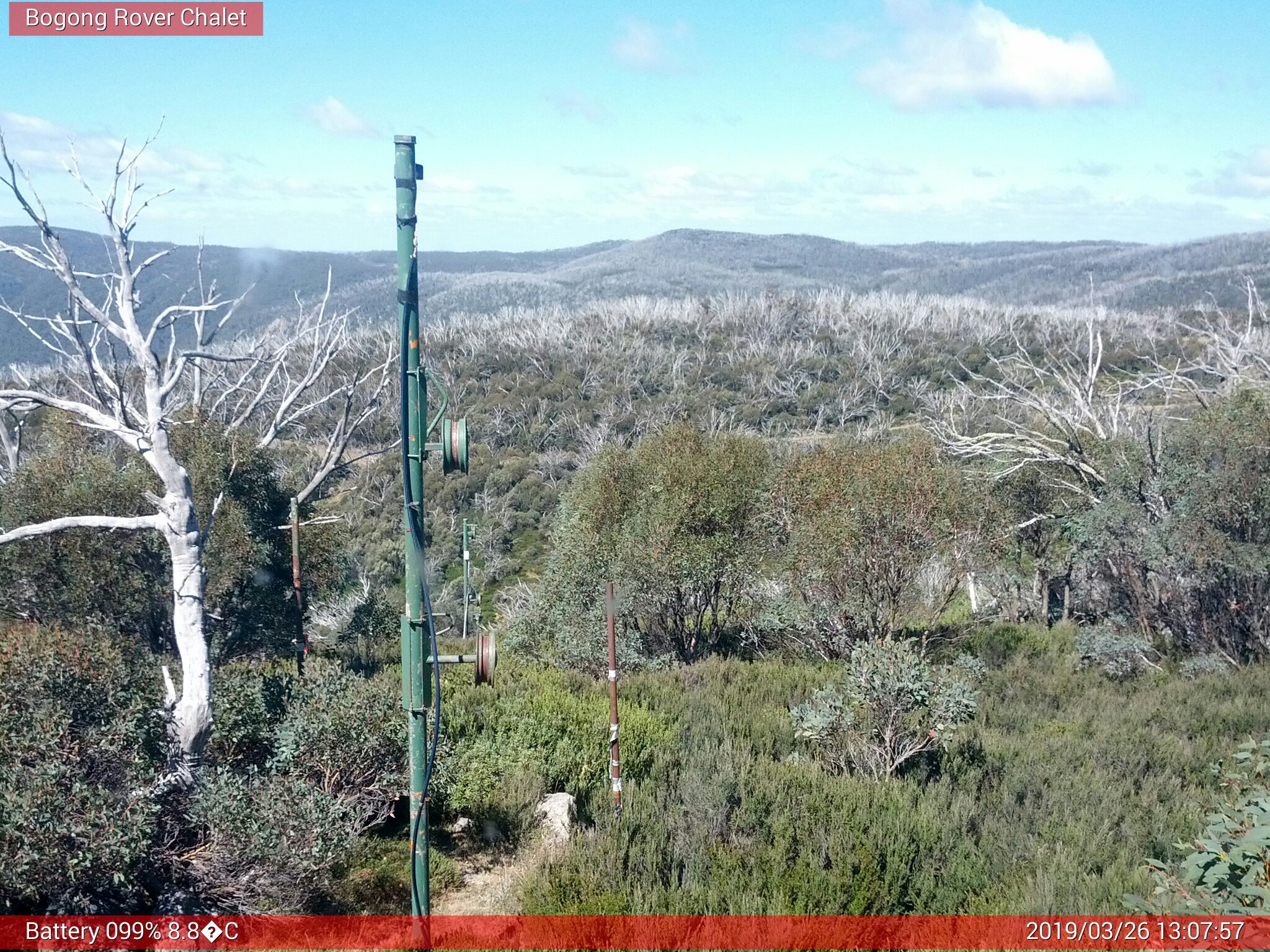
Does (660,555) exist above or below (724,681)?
above

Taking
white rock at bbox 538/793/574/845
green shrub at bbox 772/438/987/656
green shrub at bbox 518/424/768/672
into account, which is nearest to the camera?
white rock at bbox 538/793/574/845

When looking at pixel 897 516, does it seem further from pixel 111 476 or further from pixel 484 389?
pixel 484 389

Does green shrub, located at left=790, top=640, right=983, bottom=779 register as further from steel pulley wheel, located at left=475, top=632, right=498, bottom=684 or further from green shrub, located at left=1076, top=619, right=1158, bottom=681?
green shrub, located at left=1076, top=619, right=1158, bottom=681

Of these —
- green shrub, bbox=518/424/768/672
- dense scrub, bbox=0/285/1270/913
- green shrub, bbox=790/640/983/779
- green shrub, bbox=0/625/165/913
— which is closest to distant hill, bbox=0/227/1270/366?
green shrub, bbox=518/424/768/672

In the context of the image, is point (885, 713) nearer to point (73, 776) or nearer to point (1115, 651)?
point (73, 776)

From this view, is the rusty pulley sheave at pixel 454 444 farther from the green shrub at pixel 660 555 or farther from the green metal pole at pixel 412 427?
the green shrub at pixel 660 555

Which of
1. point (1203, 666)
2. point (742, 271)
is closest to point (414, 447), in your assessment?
point (1203, 666)

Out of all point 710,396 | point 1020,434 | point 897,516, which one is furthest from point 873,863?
point 710,396
